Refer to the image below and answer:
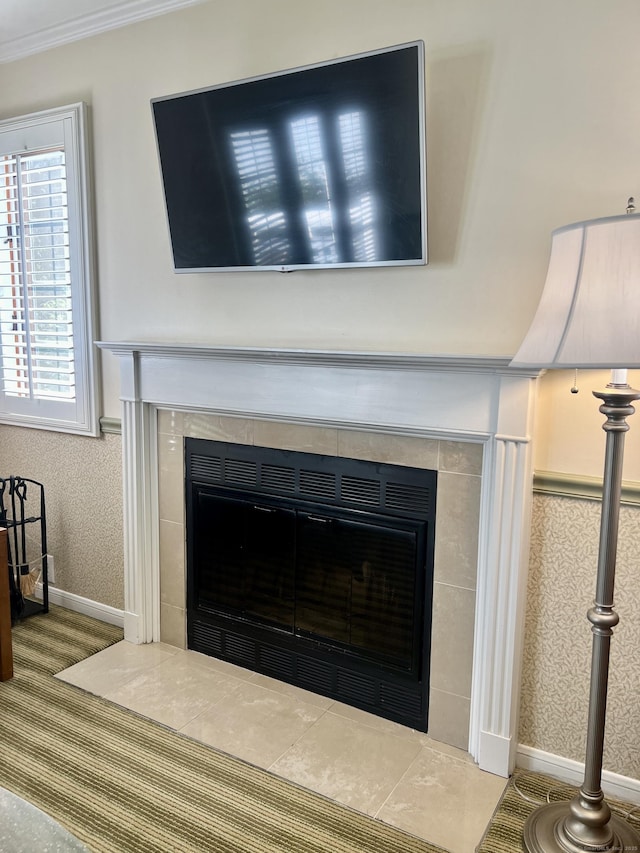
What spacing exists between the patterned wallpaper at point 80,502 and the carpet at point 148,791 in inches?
26.4

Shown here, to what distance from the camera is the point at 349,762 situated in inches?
86.4

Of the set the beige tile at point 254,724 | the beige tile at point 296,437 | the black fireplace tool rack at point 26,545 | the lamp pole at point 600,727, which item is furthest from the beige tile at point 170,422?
the lamp pole at point 600,727

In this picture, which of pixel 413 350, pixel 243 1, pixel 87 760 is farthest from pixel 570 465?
pixel 243 1

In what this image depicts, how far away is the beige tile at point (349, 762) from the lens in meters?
2.06

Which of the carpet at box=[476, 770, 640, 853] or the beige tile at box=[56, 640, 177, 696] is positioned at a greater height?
the beige tile at box=[56, 640, 177, 696]

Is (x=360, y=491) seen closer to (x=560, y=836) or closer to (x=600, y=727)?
(x=600, y=727)

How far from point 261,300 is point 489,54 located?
1.08 meters

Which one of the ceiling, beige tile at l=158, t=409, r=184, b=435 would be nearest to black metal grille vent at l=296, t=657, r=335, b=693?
beige tile at l=158, t=409, r=184, b=435

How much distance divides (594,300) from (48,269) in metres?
2.44

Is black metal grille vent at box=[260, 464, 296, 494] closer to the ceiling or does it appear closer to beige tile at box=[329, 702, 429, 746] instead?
beige tile at box=[329, 702, 429, 746]

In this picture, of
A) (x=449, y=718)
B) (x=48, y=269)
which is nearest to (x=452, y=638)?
(x=449, y=718)

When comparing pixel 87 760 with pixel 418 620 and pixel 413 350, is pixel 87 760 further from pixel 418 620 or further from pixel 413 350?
pixel 413 350

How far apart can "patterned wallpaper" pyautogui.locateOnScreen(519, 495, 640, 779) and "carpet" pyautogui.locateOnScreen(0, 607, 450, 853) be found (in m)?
0.57

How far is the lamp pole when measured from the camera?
171cm
